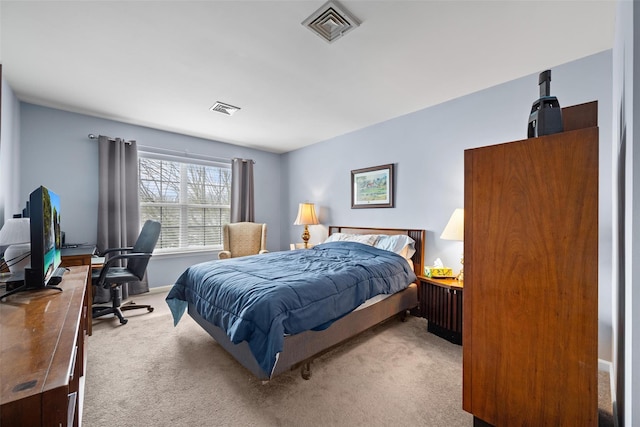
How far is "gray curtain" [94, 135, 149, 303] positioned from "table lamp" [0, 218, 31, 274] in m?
1.93

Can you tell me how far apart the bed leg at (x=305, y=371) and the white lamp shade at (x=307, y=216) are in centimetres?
267

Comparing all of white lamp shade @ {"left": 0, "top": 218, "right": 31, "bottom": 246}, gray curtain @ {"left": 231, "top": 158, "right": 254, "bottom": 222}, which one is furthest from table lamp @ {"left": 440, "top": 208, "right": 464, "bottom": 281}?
gray curtain @ {"left": 231, "top": 158, "right": 254, "bottom": 222}

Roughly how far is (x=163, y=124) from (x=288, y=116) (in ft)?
6.04

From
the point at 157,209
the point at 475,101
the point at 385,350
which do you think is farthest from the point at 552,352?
the point at 157,209

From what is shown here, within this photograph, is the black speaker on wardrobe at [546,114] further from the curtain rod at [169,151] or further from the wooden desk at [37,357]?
the curtain rod at [169,151]

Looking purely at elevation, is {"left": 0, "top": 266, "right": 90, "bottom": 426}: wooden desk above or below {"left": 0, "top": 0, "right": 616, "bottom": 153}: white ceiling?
below

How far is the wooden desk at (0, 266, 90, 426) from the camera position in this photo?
58 cm

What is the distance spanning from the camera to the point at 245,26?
1838 millimetres

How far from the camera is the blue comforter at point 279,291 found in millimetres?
1672

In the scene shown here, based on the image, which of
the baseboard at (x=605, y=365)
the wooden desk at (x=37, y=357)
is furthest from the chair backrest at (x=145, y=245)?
the baseboard at (x=605, y=365)

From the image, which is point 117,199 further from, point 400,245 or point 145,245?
point 400,245

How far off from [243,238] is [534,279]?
13.0 feet

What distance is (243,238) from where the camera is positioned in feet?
14.7

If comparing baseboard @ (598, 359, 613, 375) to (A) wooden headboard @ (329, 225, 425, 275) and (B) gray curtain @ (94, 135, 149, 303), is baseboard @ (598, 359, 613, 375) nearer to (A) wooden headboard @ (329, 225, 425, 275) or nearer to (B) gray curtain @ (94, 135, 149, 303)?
(A) wooden headboard @ (329, 225, 425, 275)
